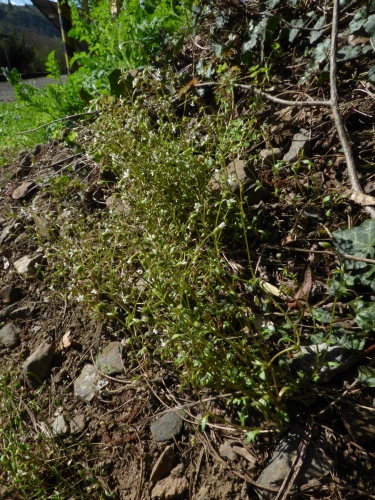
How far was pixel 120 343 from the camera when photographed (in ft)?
7.25

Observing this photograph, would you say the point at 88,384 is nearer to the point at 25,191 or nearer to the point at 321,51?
the point at 25,191

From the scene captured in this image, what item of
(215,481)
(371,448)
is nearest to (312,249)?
(371,448)

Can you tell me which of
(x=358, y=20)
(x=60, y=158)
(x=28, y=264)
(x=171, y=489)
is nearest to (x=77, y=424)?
(x=171, y=489)

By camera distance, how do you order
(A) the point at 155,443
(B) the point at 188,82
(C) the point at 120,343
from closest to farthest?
(A) the point at 155,443, (C) the point at 120,343, (B) the point at 188,82

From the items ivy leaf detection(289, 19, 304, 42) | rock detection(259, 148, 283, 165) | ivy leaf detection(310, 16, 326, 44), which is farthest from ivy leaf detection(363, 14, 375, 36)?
rock detection(259, 148, 283, 165)

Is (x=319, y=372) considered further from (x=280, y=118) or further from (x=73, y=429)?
(x=280, y=118)

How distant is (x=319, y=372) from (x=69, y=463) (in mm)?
1154

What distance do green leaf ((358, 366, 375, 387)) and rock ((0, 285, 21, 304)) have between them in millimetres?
2223

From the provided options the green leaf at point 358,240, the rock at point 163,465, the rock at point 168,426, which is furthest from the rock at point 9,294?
the green leaf at point 358,240

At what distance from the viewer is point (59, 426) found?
2018 mm

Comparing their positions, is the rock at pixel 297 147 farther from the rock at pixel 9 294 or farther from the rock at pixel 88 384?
the rock at pixel 9 294

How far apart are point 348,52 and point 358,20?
18 centimetres

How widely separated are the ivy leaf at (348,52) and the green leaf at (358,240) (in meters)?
1.26

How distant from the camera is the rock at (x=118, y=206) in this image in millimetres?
2481
